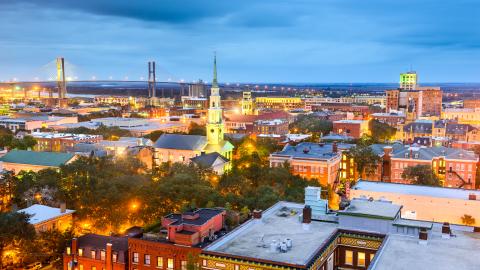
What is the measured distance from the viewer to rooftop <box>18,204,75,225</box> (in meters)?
57.0

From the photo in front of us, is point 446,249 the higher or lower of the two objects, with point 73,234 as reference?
higher

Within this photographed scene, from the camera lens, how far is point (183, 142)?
105875 millimetres

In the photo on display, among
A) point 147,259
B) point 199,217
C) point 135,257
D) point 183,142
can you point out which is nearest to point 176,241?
point 199,217

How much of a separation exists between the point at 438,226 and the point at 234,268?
18034 mm

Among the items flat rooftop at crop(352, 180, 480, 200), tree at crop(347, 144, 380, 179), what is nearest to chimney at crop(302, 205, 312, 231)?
flat rooftop at crop(352, 180, 480, 200)

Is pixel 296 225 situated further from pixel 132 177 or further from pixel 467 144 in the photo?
pixel 467 144

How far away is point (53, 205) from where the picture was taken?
65.1 m

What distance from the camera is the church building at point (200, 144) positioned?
339ft

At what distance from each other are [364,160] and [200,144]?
33919mm

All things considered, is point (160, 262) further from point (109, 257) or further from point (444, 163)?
point (444, 163)

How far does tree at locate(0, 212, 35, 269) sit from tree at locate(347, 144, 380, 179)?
5520cm

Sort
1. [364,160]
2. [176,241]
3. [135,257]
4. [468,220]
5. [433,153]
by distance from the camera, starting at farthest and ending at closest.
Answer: [433,153], [364,160], [468,220], [135,257], [176,241]

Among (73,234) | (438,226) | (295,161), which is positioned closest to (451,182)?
(295,161)

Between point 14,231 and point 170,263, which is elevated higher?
point 14,231
